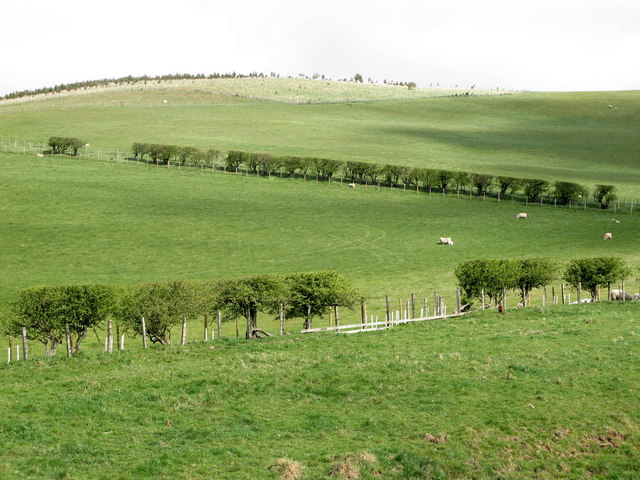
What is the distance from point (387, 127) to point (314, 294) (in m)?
109

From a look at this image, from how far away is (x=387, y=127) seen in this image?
14988cm

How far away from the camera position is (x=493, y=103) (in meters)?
182

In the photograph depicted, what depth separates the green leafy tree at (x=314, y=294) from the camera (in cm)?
4344

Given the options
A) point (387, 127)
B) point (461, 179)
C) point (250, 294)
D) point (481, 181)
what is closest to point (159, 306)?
point (250, 294)

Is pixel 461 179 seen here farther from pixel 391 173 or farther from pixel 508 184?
pixel 391 173

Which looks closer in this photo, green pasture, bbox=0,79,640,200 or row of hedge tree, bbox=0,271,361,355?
row of hedge tree, bbox=0,271,361,355

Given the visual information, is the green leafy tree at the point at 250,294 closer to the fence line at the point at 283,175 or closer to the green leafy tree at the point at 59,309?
the green leafy tree at the point at 59,309

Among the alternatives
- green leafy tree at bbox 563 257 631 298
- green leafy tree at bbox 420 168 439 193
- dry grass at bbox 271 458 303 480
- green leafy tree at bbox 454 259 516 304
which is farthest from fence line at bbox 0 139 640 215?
dry grass at bbox 271 458 303 480

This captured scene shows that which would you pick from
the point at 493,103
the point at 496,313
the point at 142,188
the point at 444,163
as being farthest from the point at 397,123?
the point at 496,313

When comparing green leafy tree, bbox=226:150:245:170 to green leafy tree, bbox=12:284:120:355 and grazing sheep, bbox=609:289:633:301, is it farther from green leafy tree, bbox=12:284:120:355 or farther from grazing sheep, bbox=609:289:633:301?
green leafy tree, bbox=12:284:120:355

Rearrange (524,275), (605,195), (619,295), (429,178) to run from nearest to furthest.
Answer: (524,275) → (619,295) → (605,195) → (429,178)

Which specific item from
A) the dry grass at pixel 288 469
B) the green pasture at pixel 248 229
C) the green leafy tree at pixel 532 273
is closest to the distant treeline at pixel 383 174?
the green pasture at pixel 248 229

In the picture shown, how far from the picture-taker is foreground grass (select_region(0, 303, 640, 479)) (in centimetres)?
2133

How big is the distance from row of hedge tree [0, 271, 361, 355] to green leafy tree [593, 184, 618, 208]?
56931 mm
